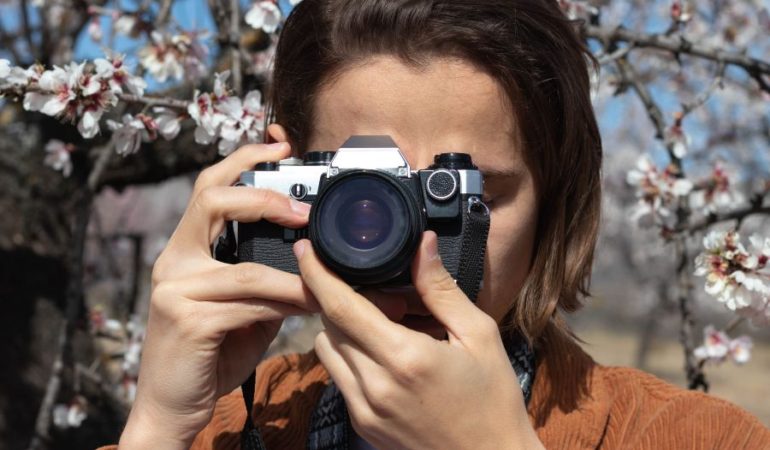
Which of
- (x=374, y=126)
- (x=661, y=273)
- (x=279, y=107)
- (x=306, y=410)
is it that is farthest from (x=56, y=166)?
(x=661, y=273)

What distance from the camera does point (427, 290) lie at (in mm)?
831

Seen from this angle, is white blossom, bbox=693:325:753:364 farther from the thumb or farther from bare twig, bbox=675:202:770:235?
the thumb

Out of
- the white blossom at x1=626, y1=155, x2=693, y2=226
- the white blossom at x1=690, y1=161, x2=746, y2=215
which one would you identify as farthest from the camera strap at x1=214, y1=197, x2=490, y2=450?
the white blossom at x1=690, y1=161, x2=746, y2=215

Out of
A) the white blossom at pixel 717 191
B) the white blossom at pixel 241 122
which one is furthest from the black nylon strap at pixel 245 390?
the white blossom at pixel 717 191

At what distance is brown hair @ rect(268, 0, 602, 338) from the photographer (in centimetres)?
101

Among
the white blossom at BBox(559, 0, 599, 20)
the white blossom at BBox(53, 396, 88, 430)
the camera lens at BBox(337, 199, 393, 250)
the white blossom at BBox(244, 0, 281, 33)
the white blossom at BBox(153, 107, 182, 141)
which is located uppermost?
the white blossom at BBox(559, 0, 599, 20)

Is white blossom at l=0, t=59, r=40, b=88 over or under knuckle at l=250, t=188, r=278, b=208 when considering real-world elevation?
over

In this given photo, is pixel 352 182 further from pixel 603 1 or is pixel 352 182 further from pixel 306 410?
pixel 603 1

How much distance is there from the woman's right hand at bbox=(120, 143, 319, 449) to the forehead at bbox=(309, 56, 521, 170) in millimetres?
100

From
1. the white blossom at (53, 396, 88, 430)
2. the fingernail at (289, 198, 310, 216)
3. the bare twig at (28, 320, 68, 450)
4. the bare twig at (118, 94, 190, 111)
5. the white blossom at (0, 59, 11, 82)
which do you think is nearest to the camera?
the fingernail at (289, 198, 310, 216)

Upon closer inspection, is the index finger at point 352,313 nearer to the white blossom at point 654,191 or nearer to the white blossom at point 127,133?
the white blossom at point 127,133

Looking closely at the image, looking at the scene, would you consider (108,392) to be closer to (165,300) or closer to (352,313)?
(165,300)

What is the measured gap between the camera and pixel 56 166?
1.86m

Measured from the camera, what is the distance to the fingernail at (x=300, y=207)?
90cm
